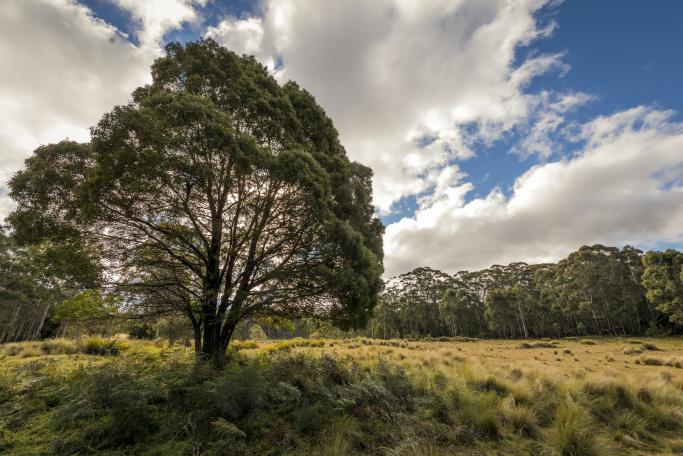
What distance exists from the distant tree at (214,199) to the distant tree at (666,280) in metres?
44.1

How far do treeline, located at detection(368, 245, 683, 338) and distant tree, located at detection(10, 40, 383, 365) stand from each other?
146ft

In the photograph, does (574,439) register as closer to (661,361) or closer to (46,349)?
(661,361)

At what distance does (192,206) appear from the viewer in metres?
8.23

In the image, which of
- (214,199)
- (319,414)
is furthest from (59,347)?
(319,414)

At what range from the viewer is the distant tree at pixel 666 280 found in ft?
109

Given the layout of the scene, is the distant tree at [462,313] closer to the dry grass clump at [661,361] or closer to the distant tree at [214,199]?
the dry grass clump at [661,361]

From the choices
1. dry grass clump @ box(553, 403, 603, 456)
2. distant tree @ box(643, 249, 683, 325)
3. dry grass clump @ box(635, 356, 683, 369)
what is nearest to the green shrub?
dry grass clump @ box(553, 403, 603, 456)

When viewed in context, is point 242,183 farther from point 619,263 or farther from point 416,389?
point 619,263

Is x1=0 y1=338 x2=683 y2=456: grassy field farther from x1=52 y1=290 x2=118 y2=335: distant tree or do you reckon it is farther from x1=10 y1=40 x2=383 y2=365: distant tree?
x1=10 y1=40 x2=383 y2=365: distant tree

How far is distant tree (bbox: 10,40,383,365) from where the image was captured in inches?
263

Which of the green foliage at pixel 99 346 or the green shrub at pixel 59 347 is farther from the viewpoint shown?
the green foliage at pixel 99 346

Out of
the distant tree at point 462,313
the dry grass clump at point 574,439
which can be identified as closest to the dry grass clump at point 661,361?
the dry grass clump at point 574,439

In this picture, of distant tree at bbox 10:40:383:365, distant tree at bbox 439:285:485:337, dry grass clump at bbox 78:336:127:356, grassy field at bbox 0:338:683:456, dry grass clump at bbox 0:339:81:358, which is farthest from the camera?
distant tree at bbox 439:285:485:337

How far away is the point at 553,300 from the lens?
5066 centimetres
